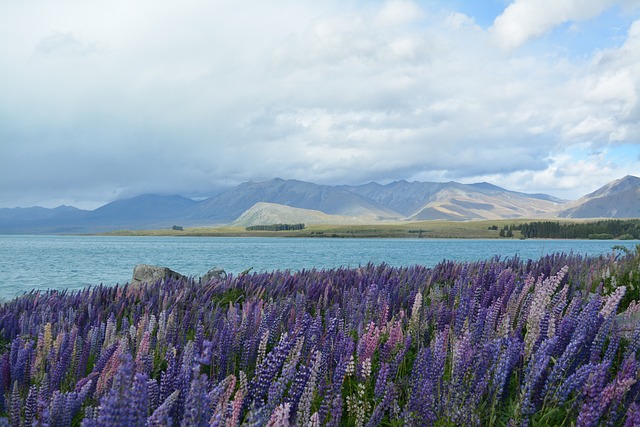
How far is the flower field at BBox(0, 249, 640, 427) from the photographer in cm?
259

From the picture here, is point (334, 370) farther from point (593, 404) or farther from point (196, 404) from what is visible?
point (196, 404)

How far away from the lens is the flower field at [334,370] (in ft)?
8.51

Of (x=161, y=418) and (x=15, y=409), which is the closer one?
(x=161, y=418)

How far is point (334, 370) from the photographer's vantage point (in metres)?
4.21

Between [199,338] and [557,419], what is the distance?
271 cm

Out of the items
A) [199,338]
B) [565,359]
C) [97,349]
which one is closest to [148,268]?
[97,349]

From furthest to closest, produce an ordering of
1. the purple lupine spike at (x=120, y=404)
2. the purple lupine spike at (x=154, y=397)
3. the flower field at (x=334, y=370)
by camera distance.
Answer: the purple lupine spike at (x=154, y=397), the flower field at (x=334, y=370), the purple lupine spike at (x=120, y=404)

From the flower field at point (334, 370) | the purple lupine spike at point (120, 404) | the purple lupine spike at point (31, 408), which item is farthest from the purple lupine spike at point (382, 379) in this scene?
the purple lupine spike at point (31, 408)

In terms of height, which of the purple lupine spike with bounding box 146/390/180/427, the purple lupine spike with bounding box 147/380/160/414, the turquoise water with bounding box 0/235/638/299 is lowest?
the turquoise water with bounding box 0/235/638/299

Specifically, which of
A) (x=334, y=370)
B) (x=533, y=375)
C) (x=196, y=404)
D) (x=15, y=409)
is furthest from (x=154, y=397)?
(x=533, y=375)

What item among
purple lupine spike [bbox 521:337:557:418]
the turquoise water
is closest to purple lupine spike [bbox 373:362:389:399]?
purple lupine spike [bbox 521:337:557:418]

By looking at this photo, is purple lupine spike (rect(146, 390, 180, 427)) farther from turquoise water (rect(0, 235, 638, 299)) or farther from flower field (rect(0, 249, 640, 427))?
turquoise water (rect(0, 235, 638, 299))

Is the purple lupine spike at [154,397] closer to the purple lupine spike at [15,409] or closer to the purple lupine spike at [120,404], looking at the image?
the purple lupine spike at [15,409]

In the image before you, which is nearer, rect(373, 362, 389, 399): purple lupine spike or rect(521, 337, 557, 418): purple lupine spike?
rect(521, 337, 557, 418): purple lupine spike
